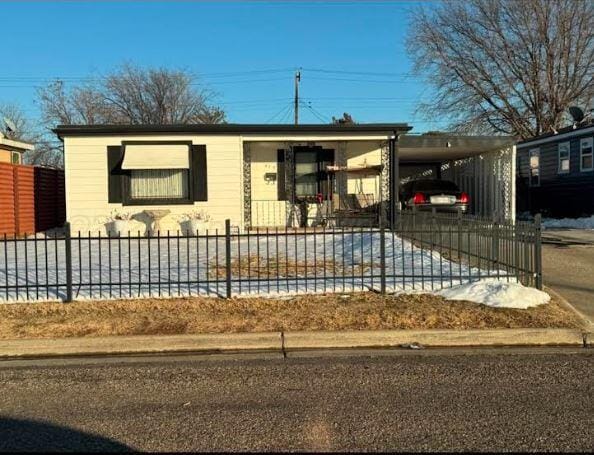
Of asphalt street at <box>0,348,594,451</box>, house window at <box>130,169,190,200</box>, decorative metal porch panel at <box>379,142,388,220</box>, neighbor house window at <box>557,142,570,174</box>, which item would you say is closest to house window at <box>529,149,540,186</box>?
neighbor house window at <box>557,142,570,174</box>

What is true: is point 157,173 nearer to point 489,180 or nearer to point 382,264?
point 382,264

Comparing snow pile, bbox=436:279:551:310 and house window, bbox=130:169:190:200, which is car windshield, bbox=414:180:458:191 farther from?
snow pile, bbox=436:279:551:310

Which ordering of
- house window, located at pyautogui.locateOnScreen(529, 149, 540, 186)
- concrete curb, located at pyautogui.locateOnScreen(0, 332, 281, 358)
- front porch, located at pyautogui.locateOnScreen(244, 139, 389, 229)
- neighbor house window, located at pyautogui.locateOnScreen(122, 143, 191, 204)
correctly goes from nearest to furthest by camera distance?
concrete curb, located at pyautogui.locateOnScreen(0, 332, 281, 358) < neighbor house window, located at pyautogui.locateOnScreen(122, 143, 191, 204) < front porch, located at pyautogui.locateOnScreen(244, 139, 389, 229) < house window, located at pyautogui.locateOnScreen(529, 149, 540, 186)

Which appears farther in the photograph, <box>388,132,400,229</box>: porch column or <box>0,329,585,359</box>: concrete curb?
<box>388,132,400,229</box>: porch column

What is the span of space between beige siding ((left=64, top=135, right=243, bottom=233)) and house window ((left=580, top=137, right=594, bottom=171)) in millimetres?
12864

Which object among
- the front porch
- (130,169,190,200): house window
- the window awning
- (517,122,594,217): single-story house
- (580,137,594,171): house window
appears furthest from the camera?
(517,122,594,217): single-story house

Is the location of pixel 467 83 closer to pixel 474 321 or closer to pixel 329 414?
pixel 474 321

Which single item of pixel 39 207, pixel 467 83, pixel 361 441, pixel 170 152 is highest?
pixel 467 83

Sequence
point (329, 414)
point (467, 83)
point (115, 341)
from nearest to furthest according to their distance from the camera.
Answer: point (329, 414) < point (115, 341) < point (467, 83)

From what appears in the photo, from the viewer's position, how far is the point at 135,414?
4.71 meters

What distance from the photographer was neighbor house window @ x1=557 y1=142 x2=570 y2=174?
77.8 feet

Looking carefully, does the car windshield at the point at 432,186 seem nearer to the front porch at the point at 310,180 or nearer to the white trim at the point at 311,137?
the front porch at the point at 310,180

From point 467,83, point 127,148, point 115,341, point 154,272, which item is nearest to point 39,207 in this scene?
point 127,148

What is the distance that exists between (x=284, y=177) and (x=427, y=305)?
1154 centimetres
